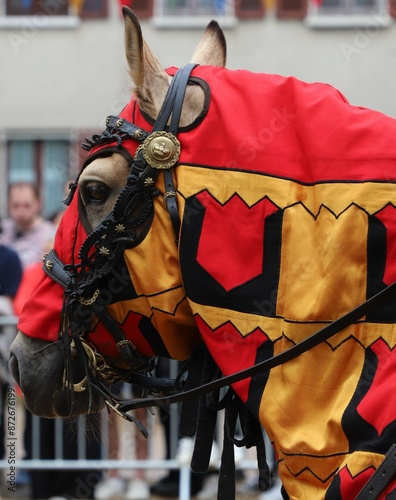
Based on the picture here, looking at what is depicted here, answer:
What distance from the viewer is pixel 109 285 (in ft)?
10.8

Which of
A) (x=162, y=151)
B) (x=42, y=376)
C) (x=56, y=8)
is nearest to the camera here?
(x=162, y=151)

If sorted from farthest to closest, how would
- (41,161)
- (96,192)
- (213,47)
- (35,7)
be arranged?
(41,161), (35,7), (213,47), (96,192)

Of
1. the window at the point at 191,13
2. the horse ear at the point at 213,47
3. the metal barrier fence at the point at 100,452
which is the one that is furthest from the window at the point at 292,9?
the horse ear at the point at 213,47

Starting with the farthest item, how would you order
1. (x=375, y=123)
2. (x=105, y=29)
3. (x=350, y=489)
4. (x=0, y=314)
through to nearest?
1. (x=105, y=29)
2. (x=0, y=314)
3. (x=375, y=123)
4. (x=350, y=489)

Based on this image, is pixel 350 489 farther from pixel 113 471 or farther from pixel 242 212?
pixel 113 471

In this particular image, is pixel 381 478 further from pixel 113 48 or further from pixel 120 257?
pixel 113 48

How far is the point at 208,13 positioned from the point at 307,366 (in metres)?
15.0

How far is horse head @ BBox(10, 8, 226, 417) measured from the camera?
10.4 feet

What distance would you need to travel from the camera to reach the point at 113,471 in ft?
23.9

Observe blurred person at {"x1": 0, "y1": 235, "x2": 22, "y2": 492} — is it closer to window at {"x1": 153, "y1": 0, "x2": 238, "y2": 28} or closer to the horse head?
the horse head

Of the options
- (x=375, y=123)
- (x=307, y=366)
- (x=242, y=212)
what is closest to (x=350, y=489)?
(x=307, y=366)

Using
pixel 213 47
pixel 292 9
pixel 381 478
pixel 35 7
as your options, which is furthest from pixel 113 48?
pixel 381 478

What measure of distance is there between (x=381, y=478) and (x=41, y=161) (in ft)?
50.8

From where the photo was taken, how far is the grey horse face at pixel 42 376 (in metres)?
3.45
